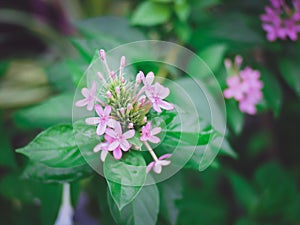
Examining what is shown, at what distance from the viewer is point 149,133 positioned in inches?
22.8

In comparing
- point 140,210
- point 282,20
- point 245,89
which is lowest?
point 140,210

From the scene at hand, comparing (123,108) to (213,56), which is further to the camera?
(213,56)

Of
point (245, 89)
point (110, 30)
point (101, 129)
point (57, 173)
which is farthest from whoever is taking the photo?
point (110, 30)

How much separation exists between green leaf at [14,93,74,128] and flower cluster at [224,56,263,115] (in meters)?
0.31

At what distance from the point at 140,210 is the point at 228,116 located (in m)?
0.33

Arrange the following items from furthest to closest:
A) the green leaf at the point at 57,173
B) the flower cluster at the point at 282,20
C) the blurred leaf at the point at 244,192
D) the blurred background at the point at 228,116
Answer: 1. the blurred leaf at the point at 244,192
2. the flower cluster at the point at 282,20
3. the blurred background at the point at 228,116
4. the green leaf at the point at 57,173

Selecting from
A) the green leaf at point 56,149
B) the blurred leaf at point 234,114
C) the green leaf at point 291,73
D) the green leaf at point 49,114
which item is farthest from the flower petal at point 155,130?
the green leaf at point 291,73

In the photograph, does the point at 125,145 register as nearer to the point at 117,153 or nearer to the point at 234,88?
the point at 117,153

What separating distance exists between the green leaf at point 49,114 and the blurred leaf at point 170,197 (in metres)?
0.20

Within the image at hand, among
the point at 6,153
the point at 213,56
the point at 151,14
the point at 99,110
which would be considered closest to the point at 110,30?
the point at 151,14

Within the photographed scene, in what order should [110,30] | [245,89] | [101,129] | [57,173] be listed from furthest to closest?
[110,30] < [245,89] < [57,173] < [101,129]

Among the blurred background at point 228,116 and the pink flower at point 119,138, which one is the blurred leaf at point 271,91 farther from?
the pink flower at point 119,138

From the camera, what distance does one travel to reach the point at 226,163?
1.26 metres

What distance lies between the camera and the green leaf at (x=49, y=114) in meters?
0.75
